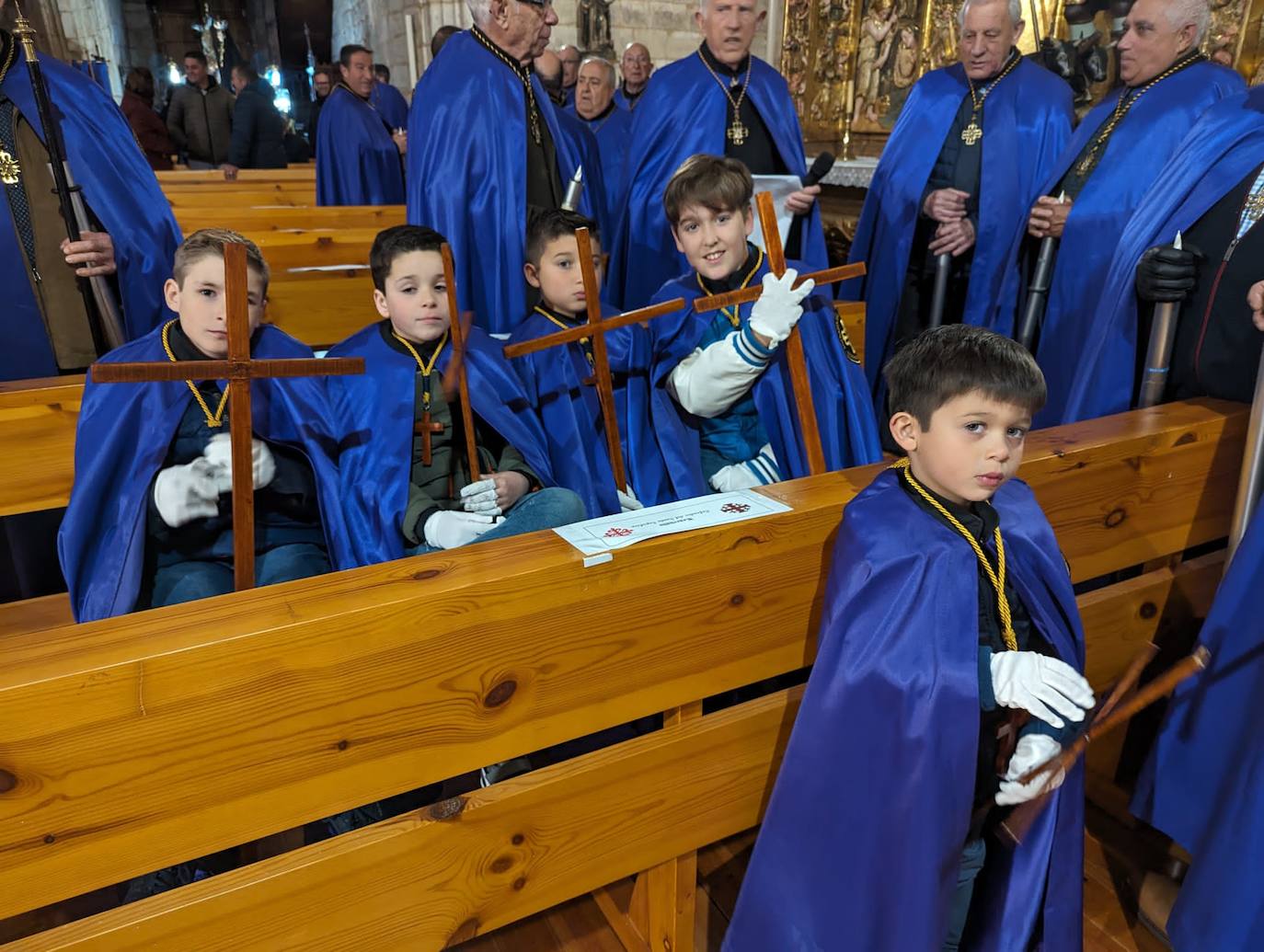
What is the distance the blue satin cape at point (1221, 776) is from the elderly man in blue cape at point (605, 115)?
4717 millimetres

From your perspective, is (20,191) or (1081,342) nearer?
(20,191)

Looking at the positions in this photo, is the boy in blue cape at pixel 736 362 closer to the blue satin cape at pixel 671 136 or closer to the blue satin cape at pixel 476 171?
the blue satin cape at pixel 476 171

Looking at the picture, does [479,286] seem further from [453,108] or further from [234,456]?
[234,456]

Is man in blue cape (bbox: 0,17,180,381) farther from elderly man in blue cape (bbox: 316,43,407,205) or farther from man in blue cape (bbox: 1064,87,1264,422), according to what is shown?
elderly man in blue cape (bbox: 316,43,407,205)

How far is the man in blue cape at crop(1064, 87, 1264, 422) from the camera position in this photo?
7.28ft

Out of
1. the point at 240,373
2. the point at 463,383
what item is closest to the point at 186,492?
the point at 240,373

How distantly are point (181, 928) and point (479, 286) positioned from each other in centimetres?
256

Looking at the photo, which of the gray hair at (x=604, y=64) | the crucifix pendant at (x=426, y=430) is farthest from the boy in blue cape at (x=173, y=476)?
the gray hair at (x=604, y=64)

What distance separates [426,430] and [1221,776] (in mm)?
1953

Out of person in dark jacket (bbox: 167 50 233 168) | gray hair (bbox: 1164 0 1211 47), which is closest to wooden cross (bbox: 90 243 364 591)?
gray hair (bbox: 1164 0 1211 47)

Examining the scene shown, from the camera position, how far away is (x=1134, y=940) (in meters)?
1.98

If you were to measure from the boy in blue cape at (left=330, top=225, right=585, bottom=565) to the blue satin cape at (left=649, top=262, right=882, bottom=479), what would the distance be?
20.1 inches

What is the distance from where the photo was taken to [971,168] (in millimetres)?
3869

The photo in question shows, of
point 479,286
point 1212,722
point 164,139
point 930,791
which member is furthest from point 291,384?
point 164,139
